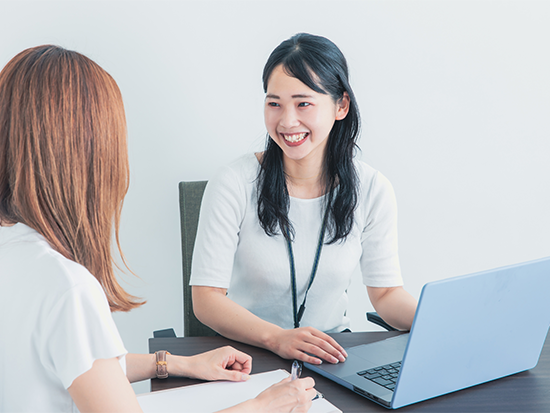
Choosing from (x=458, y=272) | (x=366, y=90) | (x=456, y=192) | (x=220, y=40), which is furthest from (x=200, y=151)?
(x=458, y=272)

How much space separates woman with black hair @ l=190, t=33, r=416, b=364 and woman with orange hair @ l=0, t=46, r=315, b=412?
67 cm

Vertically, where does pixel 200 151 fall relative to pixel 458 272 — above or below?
above

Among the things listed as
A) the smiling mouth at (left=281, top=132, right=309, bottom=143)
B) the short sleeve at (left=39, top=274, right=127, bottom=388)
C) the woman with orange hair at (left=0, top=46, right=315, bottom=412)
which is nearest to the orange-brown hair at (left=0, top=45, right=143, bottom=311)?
the woman with orange hair at (left=0, top=46, right=315, bottom=412)

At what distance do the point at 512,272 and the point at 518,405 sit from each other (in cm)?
27

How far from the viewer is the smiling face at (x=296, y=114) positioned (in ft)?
4.88

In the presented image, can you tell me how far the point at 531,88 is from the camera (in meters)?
2.31

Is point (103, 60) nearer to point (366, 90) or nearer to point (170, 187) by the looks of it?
point (170, 187)

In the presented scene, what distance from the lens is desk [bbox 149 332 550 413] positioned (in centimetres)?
94

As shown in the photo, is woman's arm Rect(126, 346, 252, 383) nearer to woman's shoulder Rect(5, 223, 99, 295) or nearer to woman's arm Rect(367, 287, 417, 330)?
woman's shoulder Rect(5, 223, 99, 295)

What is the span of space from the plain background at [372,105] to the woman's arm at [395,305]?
2.71ft

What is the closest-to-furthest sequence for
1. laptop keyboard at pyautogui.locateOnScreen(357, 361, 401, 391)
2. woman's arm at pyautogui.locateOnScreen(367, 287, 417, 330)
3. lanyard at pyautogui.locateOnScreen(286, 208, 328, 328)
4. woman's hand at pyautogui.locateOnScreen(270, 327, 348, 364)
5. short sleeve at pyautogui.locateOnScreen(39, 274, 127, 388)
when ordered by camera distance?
short sleeve at pyautogui.locateOnScreen(39, 274, 127, 388)
laptop keyboard at pyautogui.locateOnScreen(357, 361, 401, 391)
woman's hand at pyautogui.locateOnScreen(270, 327, 348, 364)
woman's arm at pyautogui.locateOnScreen(367, 287, 417, 330)
lanyard at pyautogui.locateOnScreen(286, 208, 328, 328)

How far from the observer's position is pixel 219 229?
150 cm

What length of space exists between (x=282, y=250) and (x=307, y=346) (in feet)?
1.48

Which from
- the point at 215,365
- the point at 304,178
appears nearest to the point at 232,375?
the point at 215,365
